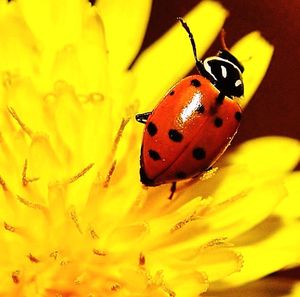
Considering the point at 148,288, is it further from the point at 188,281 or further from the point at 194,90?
the point at 194,90

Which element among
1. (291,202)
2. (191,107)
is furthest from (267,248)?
(191,107)

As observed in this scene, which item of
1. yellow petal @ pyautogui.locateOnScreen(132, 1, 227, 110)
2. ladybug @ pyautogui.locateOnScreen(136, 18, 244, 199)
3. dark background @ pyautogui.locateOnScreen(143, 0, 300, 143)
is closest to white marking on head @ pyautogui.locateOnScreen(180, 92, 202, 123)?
ladybug @ pyautogui.locateOnScreen(136, 18, 244, 199)

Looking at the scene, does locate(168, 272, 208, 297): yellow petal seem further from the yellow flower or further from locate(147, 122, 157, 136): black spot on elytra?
locate(147, 122, 157, 136): black spot on elytra

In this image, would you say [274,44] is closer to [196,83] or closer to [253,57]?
[253,57]

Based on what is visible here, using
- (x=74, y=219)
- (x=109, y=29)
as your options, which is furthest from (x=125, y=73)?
(x=74, y=219)

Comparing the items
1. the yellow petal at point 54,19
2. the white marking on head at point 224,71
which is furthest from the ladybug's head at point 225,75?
the yellow petal at point 54,19

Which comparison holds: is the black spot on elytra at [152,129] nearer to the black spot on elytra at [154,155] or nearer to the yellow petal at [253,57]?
the black spot on elytra at [154,155]
